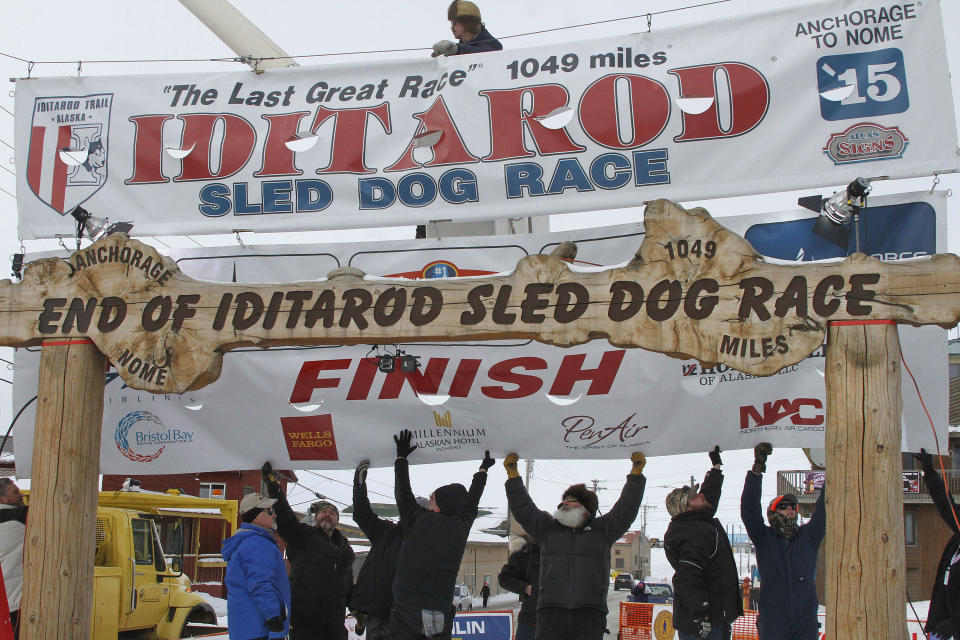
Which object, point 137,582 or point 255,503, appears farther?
point 137,582

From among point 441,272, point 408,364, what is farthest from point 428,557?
point 441,272

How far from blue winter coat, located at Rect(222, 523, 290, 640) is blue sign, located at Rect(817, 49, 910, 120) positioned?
4.38 meters

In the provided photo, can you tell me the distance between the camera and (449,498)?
5660mm

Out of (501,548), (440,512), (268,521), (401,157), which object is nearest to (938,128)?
(401,157)

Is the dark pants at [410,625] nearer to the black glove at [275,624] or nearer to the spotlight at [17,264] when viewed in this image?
the black glove at [275,624]

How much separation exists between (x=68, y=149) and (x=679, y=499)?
5028 mm

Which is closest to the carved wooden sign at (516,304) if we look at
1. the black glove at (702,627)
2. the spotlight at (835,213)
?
the spotlight at (835,213)

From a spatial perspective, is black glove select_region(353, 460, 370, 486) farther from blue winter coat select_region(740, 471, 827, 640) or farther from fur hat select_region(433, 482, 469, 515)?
blue winter coat select_region(740, 471, 827, 640)

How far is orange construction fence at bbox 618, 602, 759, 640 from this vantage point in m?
10.8

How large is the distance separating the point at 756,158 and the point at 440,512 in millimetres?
3015

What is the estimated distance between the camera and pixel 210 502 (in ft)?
45.2

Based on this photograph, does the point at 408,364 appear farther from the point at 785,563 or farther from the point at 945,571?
the point at 945,571

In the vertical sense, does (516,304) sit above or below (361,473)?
above

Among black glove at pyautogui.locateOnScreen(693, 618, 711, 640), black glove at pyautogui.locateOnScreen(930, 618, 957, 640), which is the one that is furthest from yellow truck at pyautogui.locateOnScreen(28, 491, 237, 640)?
black glove at pyautogui.locateOnScreen(930, 618, 957, 640)
